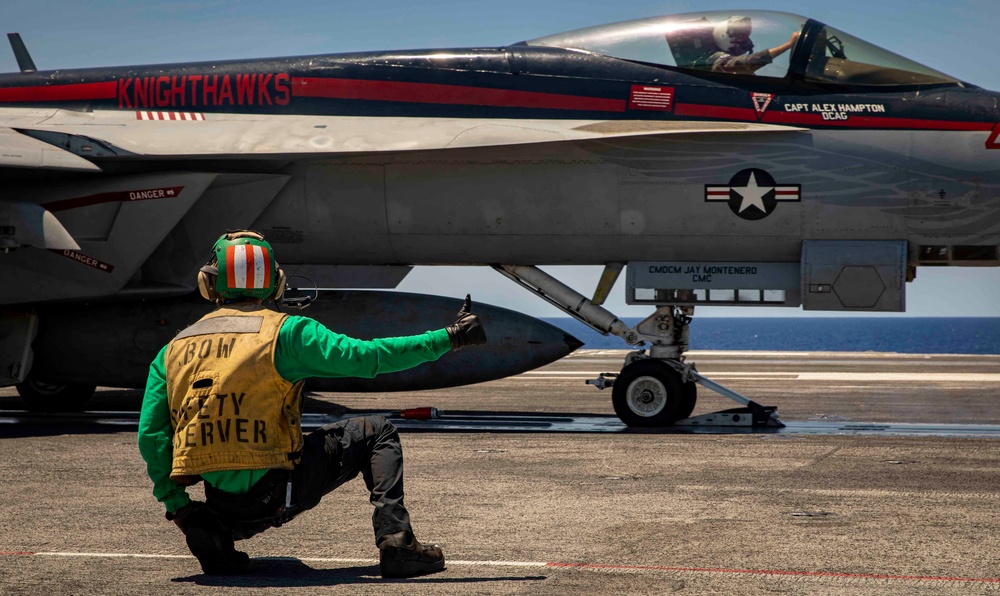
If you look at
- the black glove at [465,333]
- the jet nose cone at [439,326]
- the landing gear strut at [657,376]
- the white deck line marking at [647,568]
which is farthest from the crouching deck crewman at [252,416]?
the jet nose cone at [439,326]

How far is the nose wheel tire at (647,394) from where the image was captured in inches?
476

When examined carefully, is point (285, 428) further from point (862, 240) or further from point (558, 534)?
point (862, 240)

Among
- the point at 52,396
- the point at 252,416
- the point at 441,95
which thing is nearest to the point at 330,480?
the point at 252,416

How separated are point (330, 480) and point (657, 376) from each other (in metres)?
7.40

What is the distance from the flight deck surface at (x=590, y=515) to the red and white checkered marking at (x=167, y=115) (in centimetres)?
390

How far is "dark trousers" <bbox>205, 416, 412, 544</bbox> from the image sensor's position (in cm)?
502

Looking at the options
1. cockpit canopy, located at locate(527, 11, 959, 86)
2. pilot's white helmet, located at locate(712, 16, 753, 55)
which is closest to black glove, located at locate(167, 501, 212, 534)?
cockpit canopy, located at locate(527, 11, 959, 86)

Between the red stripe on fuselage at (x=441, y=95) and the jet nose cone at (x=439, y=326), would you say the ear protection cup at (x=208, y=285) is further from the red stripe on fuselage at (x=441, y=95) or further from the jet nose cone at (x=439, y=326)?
the red stripe on fuselage at (x=441, y=95)

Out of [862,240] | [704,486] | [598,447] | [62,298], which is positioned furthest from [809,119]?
[62,298]

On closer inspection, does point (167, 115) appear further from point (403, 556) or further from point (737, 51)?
point (403, 556)

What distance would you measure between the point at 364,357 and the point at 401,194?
813cm

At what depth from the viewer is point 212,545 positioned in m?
5.07

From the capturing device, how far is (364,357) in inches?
186

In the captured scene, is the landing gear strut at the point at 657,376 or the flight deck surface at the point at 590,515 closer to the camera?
the flight deck surface at the point at 590,515
